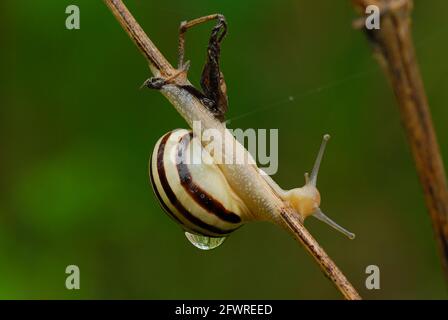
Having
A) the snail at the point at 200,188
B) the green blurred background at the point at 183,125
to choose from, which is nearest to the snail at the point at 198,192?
the snail at the point at 200,188

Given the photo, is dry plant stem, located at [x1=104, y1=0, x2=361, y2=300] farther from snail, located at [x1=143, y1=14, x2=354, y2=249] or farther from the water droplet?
the water droplet

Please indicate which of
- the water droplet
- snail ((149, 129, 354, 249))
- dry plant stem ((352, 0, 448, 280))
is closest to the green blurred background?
the water droplet

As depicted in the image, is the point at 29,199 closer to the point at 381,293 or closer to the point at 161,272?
the point at 161,272

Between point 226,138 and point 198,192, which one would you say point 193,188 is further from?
point 226,138

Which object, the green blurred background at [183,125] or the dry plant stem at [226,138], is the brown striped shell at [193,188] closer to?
the dry plant stem at [226,138]

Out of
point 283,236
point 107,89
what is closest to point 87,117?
point 107,89

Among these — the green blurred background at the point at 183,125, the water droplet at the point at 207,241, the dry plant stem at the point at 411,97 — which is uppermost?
the green blurred background at the point at 183,125
